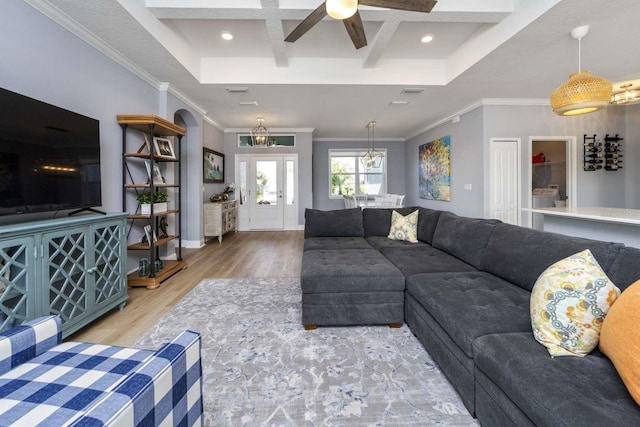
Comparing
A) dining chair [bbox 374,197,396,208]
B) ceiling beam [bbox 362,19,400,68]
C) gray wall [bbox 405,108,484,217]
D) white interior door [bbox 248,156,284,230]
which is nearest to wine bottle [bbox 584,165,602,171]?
gray wall [bbox 405,108,484,217]

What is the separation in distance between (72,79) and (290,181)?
5159 mm

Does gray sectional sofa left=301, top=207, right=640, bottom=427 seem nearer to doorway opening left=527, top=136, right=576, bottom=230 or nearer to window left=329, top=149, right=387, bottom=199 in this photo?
doorway opening left=527, top=136, right=576, bottom=230

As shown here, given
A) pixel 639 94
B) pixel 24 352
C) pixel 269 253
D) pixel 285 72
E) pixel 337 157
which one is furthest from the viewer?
pixel 337 157

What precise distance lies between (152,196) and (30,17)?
67.1 inches

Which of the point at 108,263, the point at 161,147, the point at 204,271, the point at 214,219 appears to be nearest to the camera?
the point at 108,263

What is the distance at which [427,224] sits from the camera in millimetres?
3477

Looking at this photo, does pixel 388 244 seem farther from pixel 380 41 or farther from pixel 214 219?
pixel 214 219

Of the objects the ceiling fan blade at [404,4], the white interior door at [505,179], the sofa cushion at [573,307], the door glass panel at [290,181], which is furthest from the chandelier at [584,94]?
the door glass panel at [290,181]

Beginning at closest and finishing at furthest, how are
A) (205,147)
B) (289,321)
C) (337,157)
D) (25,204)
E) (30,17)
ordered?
(25,204), (30,17), (289,321), (205,147), (337,157)

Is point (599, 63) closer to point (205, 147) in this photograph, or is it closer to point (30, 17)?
point (30, 17)

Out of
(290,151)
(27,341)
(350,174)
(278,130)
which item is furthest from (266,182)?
(27,341)

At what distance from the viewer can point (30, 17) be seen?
2.28 m

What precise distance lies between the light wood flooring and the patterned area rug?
8.7 inches

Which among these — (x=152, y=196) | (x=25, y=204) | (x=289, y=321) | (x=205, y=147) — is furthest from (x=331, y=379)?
(x=205, y=147)
